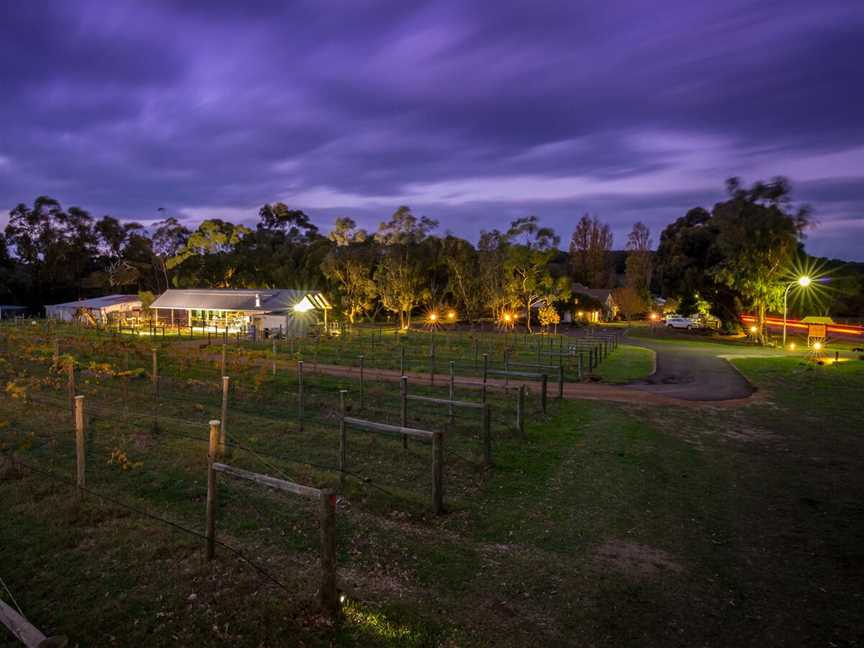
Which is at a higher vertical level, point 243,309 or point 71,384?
point 243,309

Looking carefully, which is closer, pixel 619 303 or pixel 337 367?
pixel 337 367

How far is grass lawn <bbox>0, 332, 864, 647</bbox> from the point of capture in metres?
4.75

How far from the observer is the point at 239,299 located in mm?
46469

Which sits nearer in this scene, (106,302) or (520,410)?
(520,410)

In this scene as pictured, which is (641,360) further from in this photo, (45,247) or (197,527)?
(45,247)

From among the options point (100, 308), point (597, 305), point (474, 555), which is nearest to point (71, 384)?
point (474, 555)

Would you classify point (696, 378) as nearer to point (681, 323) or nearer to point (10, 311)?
point (681, 323)

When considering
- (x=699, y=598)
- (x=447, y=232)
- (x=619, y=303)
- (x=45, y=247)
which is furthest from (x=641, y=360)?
(x=45, y=247)

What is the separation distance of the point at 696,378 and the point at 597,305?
177 feet

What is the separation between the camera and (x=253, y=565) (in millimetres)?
5301

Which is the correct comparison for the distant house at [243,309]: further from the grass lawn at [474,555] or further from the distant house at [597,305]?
the distant house at [597,305]

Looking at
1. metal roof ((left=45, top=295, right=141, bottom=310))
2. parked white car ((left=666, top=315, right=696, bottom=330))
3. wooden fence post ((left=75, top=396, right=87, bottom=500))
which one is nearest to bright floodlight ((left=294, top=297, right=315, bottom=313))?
metal roof ((left=45, top=295, right=141, bottom=310))

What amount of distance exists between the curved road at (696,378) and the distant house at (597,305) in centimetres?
3725

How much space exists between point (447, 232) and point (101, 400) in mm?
50721
